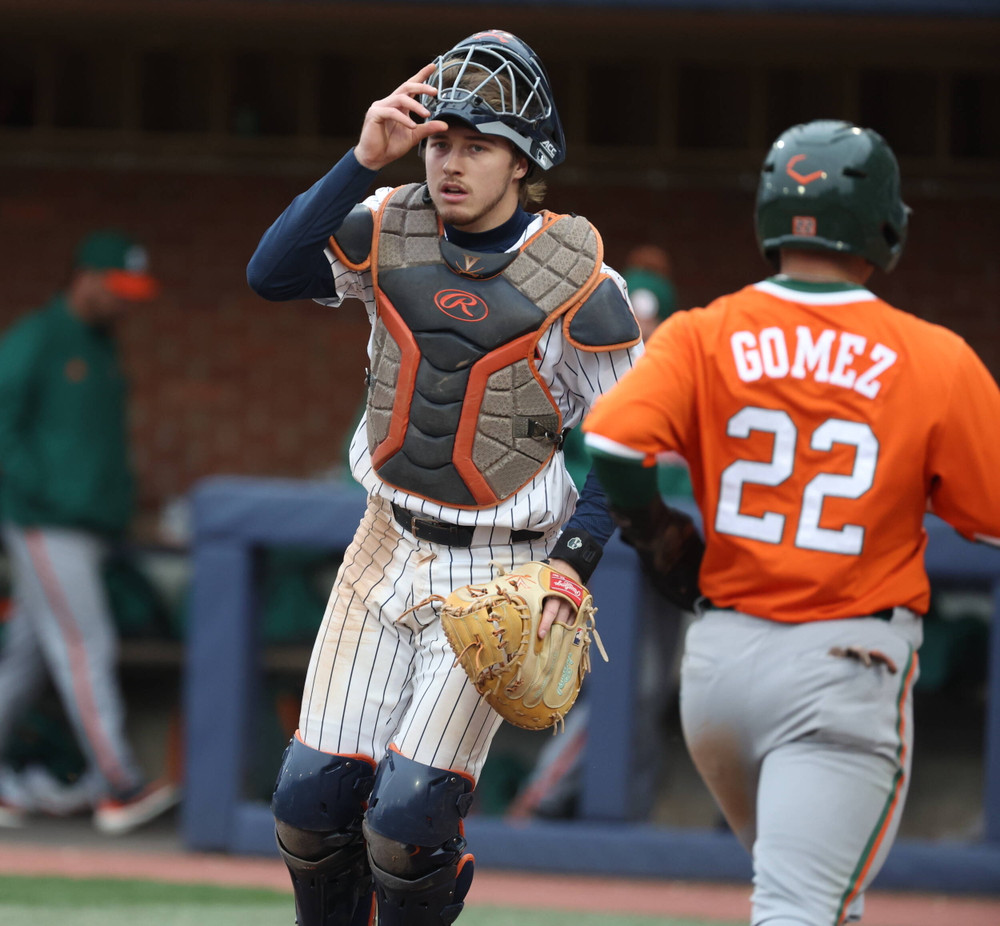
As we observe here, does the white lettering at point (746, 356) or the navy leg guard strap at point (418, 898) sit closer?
the white lettering at point (746, 356)

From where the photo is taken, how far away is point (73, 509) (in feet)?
19.0

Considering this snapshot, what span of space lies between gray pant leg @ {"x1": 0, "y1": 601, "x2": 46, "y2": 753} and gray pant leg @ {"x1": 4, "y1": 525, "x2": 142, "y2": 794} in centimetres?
10

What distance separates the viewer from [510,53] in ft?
10.3

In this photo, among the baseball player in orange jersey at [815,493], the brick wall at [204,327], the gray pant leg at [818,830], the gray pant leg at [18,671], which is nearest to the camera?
the gray pant leg at [818,830]

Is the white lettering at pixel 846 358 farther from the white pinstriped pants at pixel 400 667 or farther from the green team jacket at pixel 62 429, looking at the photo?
the green team jacket at pixel 62 429

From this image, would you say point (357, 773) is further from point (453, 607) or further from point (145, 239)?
point (145, 239)

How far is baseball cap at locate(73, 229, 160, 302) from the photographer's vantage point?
588 centimetres

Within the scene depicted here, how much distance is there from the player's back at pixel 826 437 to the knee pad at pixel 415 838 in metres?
0.72

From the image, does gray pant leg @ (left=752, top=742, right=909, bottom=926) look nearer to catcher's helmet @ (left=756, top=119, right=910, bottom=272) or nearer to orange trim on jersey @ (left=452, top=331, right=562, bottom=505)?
orange trim on jersey @ (left=452, top=331, right=562, bottom=505)

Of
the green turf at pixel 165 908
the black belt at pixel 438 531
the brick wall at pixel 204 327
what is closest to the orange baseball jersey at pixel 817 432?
the black belt at pixel 438 531

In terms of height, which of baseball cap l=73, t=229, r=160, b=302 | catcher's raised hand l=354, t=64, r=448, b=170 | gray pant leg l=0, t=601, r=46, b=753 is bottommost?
gray pant leg l=0, t=601, r=46, b=753

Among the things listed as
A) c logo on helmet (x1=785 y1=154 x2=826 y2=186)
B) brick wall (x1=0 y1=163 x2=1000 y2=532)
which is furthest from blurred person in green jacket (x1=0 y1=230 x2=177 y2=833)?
c logo on helmet (x1=785 y1=154 x2=826 y2=186)

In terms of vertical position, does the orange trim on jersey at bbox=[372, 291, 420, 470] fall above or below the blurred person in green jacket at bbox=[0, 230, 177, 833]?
above

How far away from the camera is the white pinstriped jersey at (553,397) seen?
312 centimetres
